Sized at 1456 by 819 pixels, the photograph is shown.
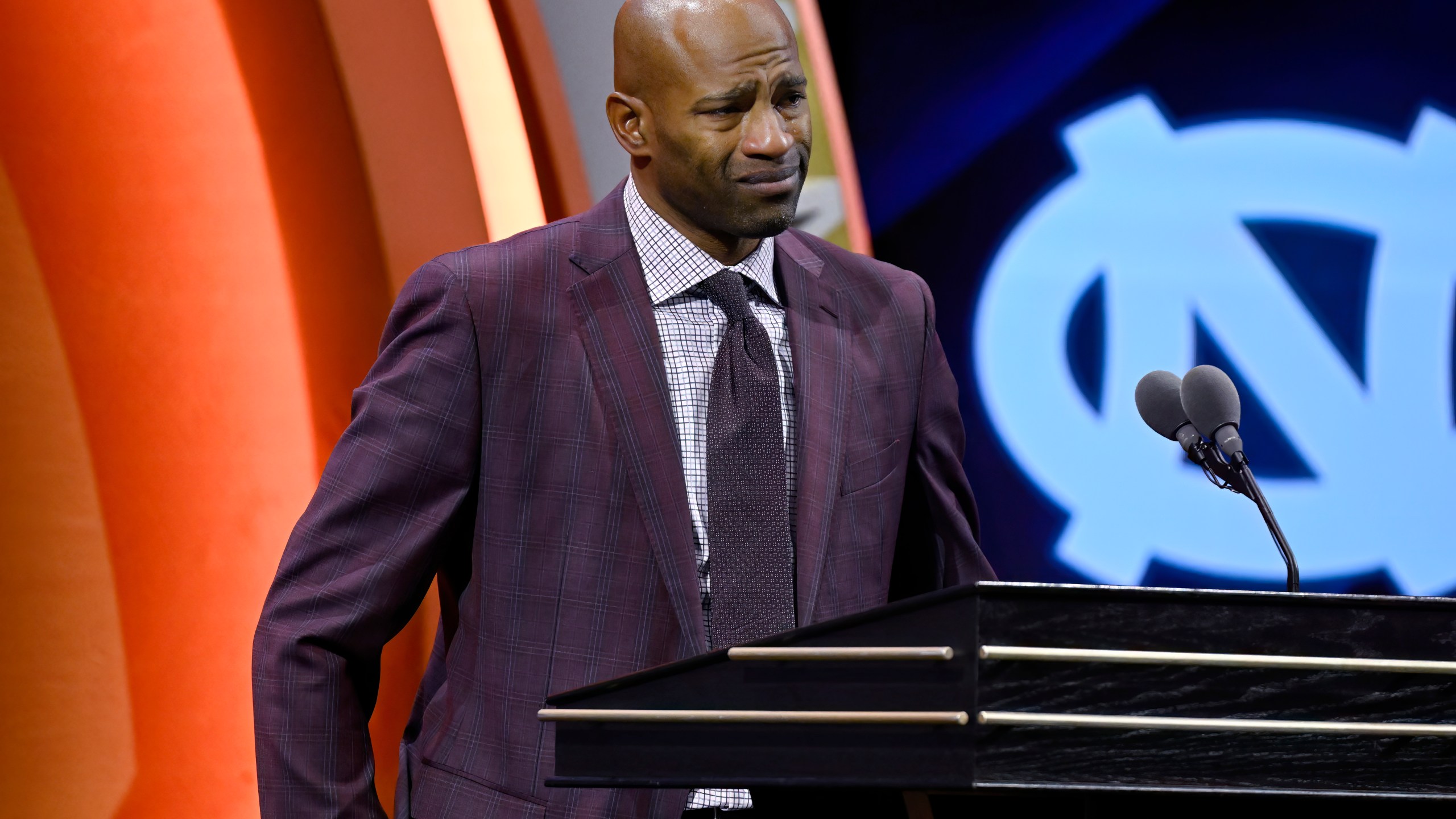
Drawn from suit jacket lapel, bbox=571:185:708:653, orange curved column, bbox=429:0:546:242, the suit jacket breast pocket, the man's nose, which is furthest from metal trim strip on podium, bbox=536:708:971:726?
orange curved column, bbox=429:0:546:242

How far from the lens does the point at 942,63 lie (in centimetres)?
378

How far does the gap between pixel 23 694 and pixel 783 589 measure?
1454 mm

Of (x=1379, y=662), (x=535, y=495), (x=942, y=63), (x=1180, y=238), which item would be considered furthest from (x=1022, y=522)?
(x=1379, y=662)

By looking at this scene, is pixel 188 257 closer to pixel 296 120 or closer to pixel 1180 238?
pixel 296 120

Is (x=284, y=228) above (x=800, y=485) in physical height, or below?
above

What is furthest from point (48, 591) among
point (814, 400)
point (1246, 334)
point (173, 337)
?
point (1246, 334)

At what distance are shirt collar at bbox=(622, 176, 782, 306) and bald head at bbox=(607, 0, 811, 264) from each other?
0.04 meters

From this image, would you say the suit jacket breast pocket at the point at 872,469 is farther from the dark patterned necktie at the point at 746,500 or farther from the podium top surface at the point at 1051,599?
the podium top surface at the point at 1051,599

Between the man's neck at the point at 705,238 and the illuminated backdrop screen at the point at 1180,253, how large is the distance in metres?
2.18

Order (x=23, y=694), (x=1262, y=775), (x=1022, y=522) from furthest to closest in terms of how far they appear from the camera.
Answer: (x=1022, y=522)
(x=23, y=694)
(x=1262, y=775)

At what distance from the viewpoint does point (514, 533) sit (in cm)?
148

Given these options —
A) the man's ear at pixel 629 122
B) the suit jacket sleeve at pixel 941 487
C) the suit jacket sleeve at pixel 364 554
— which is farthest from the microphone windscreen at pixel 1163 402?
the suit jacket sleeve at pixel 364 554

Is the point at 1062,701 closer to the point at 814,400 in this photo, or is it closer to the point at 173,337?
the point at 814,400

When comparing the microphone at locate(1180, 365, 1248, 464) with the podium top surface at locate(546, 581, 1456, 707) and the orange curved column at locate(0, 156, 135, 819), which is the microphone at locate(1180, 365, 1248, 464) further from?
the orange curved column at locate(0, 156, 135, 819)
